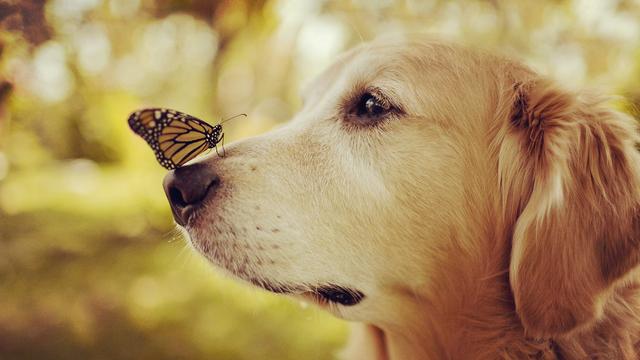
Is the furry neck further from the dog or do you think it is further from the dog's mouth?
the dog's mouth

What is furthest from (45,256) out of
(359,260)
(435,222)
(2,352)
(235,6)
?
(435,222)

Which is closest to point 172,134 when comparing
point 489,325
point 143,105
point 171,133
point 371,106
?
point 171,133

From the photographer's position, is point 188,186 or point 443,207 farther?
point 443,207

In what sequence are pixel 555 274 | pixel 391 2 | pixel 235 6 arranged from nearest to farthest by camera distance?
pixel 555 274 → pixel 391 2 → pixel 235 6

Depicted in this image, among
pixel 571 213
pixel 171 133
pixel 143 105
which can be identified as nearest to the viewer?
pixel 571 213

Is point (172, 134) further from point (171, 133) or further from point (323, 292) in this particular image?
point (323, 292)

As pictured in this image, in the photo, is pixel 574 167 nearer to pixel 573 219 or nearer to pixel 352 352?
pixel 573 219

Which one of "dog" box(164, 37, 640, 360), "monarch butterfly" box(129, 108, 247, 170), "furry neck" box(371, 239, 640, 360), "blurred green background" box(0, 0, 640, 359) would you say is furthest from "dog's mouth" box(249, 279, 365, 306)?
"blurred green background" box(0, 0, 640, 359)
